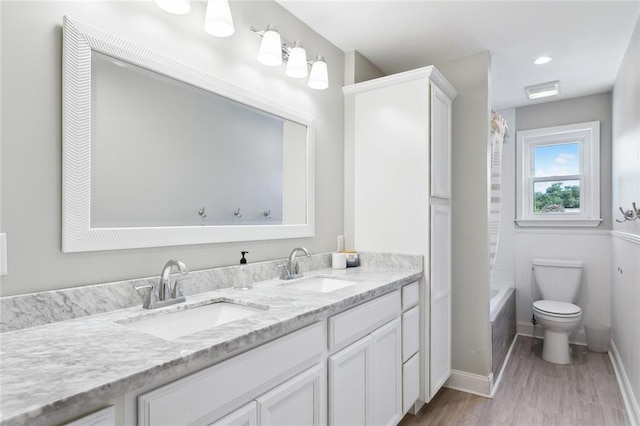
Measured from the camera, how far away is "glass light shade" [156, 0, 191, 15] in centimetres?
138

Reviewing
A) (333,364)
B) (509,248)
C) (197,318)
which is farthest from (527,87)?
(197,318)

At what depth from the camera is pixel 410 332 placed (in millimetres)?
2133

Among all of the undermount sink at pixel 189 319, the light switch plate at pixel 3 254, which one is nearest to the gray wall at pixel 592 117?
the undermount sink at pixel 189 319

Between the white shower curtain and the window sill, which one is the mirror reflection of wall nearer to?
the white shower curtain

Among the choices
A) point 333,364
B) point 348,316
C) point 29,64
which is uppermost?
point 29,64

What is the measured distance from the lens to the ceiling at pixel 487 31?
212 cm

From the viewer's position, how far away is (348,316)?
1561 mm

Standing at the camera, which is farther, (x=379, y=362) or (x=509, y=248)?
(x=509, y=248)

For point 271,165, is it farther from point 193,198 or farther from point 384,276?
point 384,276

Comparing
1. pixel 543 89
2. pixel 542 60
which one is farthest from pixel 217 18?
pixel 543 89

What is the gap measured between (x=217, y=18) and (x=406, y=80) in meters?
1.27

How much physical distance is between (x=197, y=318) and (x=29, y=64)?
996 millimetres

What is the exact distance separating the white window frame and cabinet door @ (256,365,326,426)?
3.43m

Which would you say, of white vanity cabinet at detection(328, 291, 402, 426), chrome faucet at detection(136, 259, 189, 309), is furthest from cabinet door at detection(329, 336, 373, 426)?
chrome faucet at detection(136, 259, 189, 309)
